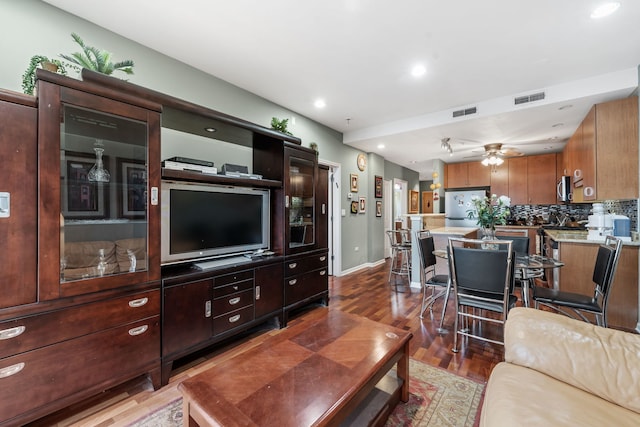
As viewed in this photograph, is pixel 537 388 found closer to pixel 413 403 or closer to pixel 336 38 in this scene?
pixel 413 403

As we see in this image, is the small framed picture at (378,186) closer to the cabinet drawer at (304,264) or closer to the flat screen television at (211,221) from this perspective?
the cabinet drawer at (304,264)

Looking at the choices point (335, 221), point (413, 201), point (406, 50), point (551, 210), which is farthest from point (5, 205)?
point (413, 201)

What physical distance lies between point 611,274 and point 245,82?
12.8ft

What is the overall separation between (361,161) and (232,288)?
13.2 feet

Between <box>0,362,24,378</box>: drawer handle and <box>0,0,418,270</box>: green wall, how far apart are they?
1772mm

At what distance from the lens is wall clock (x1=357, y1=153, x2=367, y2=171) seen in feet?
18.2

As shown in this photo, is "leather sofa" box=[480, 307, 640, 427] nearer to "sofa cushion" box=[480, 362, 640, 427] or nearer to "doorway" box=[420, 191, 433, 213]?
"sofa cushion" box=[480, 362, 640, 427]

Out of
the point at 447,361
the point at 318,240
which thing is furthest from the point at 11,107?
the point at 447,361

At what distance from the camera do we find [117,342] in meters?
1.71

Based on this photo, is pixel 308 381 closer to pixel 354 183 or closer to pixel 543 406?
pixel 543 406

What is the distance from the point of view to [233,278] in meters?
2.38

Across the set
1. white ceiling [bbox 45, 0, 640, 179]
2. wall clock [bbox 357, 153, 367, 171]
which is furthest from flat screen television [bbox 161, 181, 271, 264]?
wall clock [bbox 357, 153, 367, 171]

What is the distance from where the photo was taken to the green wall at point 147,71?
6.08ft

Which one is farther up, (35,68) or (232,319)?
(35,68)
